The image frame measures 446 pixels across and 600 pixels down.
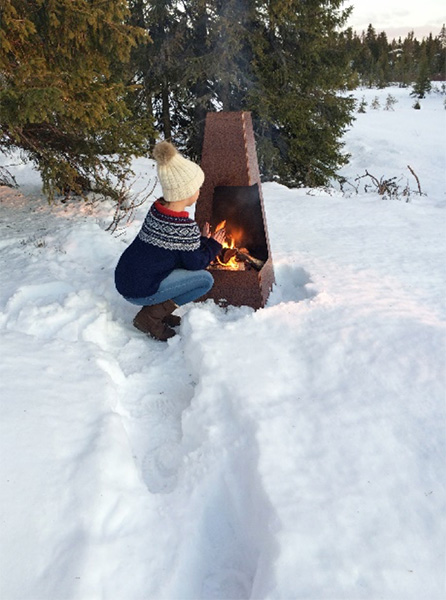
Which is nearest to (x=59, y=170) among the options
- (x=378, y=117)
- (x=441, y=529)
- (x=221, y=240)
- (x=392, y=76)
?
(x=221, y=240)

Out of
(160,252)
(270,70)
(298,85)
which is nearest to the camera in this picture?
(160,252)

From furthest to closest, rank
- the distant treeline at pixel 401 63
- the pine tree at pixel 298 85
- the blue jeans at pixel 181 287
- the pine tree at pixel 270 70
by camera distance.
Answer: the distant treeline at pixel 401 63, the pine tree at pixel 298 85, the pine tree at pixel 270 70, the blue jeans at pixel 181 287

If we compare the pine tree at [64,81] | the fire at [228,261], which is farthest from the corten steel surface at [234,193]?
the pine tree at [64,81]

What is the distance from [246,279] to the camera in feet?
11.3

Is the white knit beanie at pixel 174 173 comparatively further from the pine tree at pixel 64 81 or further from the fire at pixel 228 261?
the pine tree at pixel 64 81

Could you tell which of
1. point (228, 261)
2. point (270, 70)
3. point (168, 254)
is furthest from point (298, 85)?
point (168, 254)

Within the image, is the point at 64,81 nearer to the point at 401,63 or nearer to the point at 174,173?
the point at 174,173

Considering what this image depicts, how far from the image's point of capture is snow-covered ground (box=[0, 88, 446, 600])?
1604mm

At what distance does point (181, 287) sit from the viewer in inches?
125

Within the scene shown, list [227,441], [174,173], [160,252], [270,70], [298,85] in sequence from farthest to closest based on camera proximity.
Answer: [298,85]
[270,70]
[160,252]
[174,173]
[227,441]

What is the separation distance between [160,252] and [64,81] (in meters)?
2.28

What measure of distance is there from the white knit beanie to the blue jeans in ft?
1.86

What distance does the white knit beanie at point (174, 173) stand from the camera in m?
2.76

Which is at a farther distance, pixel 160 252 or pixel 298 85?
pixel 298 85
